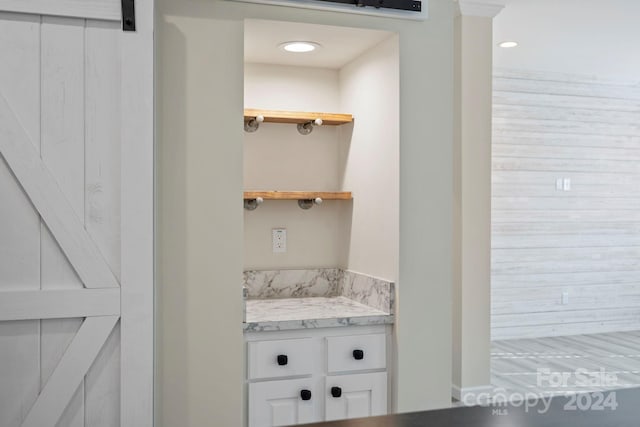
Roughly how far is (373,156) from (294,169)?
54cm

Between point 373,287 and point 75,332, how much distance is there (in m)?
1.27

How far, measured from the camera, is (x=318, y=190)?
10.3ft

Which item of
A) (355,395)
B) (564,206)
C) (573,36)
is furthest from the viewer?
(564,206)

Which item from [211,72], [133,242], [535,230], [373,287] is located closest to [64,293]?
[133,242]

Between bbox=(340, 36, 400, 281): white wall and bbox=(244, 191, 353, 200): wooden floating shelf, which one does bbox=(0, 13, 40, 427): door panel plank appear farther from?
bbox=(340, 36, 400, 281): white wall

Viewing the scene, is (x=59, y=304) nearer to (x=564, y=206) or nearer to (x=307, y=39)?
(x=307, y=39)

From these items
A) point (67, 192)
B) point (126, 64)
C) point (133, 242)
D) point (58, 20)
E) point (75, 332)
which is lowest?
point (75, 332)

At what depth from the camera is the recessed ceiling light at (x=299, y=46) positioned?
263 centimetres

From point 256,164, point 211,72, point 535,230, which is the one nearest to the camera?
point 211,72

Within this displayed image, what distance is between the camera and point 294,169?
3.11 meters

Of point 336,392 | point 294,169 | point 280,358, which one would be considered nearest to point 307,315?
point 280,358

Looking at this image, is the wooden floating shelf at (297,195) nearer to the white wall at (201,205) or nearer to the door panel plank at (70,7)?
the white wall at (201,205)

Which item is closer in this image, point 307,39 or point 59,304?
point 59,304

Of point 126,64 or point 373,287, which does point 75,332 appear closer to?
point 126,64
